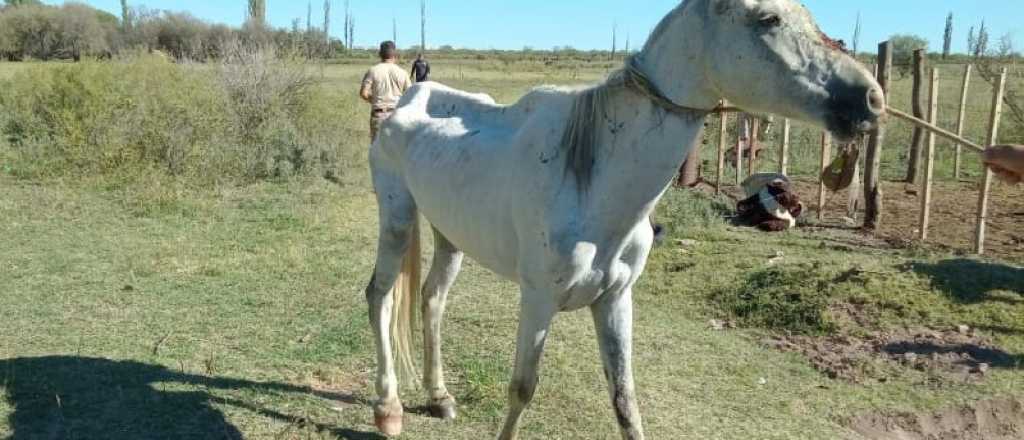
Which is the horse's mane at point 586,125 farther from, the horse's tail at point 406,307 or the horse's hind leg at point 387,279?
the horse's tail at point 406,307

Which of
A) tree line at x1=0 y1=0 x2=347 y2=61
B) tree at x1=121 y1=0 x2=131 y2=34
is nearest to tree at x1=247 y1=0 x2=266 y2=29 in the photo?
tree line at x1=0 y1=0 x2=347 y2=61

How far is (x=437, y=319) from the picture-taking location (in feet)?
13.0

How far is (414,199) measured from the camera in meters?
3.60

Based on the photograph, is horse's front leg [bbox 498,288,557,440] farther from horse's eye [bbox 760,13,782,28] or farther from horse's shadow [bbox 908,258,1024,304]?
horse's shadow [bbox 908,258,1024,304]

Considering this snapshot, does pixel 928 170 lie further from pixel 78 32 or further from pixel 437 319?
pixel 78 32

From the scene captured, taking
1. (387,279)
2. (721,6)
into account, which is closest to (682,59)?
(721,6)

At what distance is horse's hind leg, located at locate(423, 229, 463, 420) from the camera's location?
3.88m

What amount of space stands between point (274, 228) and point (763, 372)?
17.3 feet

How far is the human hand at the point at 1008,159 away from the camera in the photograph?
2.65 metres

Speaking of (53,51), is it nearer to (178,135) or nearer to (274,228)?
(178,135)

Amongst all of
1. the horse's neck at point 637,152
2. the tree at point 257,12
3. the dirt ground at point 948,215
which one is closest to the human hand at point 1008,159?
the horse's neck at point 637,152

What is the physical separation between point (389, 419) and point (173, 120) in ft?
30.3

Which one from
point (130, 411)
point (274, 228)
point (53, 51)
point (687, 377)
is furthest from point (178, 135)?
point (53, 51)

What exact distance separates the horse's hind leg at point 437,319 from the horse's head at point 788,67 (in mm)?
2089
